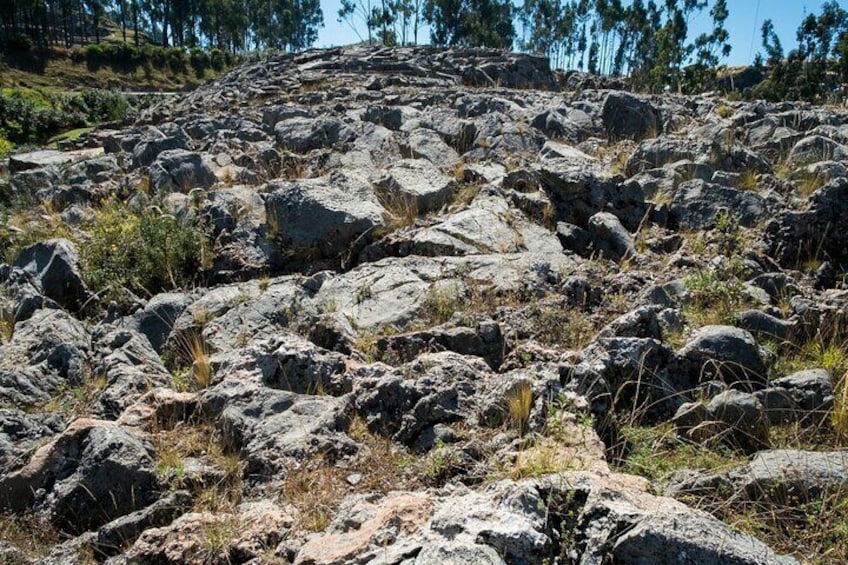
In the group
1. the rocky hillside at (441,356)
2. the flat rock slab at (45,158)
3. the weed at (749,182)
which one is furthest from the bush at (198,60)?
the weed at (749,182)

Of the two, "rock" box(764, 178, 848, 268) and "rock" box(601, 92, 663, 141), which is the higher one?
"rock" box(601, 92, 663, 141)

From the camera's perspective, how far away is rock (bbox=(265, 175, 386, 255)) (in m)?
6.86

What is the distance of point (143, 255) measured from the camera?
6.79 metres

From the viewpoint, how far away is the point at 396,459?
374cm

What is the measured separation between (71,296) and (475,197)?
15.8ft

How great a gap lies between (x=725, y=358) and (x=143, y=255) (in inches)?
234

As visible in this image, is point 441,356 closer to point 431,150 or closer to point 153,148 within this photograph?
point 431,150

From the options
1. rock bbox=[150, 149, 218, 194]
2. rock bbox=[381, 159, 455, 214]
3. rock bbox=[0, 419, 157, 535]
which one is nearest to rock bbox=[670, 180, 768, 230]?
rock bbox=[381, 159, 455, 214]

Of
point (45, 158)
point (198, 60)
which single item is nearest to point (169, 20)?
point (198, 60)

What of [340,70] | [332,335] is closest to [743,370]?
[332,335]

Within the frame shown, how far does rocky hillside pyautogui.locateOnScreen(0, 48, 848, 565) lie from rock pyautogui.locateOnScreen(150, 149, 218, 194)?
6 centimetres

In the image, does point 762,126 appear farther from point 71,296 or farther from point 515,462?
point 71,296

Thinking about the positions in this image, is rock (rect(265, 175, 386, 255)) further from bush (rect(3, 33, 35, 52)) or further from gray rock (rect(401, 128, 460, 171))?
bush (rect(3, 33, 35, 52))

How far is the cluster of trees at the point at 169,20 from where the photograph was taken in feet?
243
